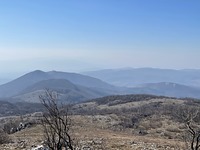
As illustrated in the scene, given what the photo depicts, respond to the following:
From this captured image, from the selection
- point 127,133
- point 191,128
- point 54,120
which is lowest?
point 127,133

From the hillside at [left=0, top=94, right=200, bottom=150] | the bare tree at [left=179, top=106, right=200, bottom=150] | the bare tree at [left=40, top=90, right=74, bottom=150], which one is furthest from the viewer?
the hillside at [left=0, top=94, right=200, bottom=150]

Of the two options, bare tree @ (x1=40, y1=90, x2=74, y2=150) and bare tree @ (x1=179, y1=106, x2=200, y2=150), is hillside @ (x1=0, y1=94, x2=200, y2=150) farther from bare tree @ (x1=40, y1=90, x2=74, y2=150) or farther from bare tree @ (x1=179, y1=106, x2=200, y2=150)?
bare tree @ (x1=40, y1=90, x2=74, y2=150)

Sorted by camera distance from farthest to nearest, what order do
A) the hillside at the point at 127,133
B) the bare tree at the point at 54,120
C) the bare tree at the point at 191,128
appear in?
the hillside at the point at 127,133 < the bare tree at the point at 191,128 < the bare tree at the point at 54,120

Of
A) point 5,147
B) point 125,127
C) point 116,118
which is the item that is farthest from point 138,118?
point 5,147

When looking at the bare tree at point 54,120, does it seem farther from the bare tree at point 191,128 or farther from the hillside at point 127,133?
the hillside at point 127,133

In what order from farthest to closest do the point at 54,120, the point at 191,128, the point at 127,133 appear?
1. the point at 127,133
2. the point at 191,128
3. the point at 54,120

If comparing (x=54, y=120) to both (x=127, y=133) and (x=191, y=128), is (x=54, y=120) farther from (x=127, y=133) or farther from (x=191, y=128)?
(x=127, y=133)

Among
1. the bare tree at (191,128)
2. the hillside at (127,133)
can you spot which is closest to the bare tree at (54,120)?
the bare tree at (191,128)

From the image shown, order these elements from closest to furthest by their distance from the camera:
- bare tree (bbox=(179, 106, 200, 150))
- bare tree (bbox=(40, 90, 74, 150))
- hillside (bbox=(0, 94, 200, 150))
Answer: bare tree (bbox=(40, 90, 74, 150))
bare tree (bbox=(179, 106, 200, 150))
hillside (bbox=(0, 94, 200, 150))

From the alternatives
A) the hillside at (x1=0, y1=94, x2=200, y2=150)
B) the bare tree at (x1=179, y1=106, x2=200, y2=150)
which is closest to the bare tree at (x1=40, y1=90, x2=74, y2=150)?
the bare tree at (x1=179, y1=106, x2=200, y2=150)

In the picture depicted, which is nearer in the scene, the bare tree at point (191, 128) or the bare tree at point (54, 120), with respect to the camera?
the bare tree at point (54, 120)

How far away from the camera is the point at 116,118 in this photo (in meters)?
70.0

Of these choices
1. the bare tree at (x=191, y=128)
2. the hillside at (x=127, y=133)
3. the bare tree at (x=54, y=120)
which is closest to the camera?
the bare tree at (x=54, y=120)

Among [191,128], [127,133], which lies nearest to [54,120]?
[191,128]
